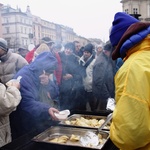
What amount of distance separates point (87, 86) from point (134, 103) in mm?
3814

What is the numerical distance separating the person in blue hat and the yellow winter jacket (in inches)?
44.5

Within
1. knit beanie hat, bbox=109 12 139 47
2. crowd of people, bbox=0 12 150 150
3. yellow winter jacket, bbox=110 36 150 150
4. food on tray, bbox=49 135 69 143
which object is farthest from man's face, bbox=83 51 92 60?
yellow winter jacket, bbox=110 36 150 150

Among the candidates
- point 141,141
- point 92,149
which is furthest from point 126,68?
point 92,149

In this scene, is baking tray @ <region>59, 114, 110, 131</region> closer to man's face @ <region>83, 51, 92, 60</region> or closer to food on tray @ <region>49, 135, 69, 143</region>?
food on tray @ <region>49, 135, 69, 143</region>

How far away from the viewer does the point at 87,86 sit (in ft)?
16.1

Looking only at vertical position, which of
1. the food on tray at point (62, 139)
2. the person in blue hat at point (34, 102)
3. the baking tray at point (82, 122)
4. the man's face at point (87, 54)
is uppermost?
the man's face at point (87, 54)

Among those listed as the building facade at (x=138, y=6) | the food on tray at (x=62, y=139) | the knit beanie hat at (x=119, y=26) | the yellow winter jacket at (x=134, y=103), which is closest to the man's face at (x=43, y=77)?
the food on tray at (x=62, y=139)

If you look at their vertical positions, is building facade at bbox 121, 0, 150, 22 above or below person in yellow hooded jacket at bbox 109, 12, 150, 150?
above

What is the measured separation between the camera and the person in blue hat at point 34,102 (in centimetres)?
225

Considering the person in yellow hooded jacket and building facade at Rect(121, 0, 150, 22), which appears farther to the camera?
building facade at Rect(121, 0, 150, 22)

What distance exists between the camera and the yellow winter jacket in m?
1.08

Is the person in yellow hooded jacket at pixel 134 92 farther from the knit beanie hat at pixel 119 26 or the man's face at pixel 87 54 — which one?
the man's face at pixel 87 54

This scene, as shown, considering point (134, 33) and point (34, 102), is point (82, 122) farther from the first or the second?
point (134, 33)

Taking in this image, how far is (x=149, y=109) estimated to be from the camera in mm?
1091
